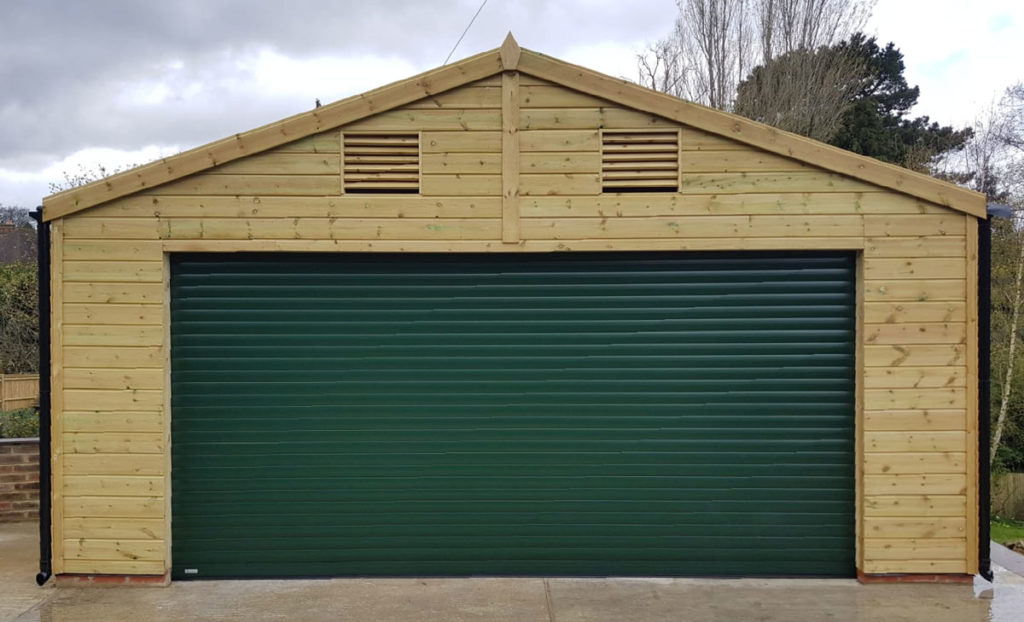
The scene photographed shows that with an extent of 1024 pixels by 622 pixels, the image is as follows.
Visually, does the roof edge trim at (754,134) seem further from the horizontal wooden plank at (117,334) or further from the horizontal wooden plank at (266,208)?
the horizontal wooden plank at (117,334)

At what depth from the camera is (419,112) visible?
6527 mm

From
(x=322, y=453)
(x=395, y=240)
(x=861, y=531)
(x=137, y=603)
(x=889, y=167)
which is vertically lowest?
(x=137, y=603)

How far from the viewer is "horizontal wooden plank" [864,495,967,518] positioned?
20.9 feet

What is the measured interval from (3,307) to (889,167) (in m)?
19.6

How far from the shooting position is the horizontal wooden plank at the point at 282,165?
6.47 metres

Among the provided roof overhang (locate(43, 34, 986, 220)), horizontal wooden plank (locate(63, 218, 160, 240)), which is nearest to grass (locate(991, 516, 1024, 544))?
roof overhang (locate(43, 34, 986, 220))

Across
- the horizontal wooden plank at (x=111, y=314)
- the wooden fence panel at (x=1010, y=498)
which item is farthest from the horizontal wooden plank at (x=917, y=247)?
the wooden fence panel at (x=1010, y=498)

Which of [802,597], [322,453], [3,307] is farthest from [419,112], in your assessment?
[3,307]

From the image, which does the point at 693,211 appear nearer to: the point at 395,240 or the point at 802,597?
the point at 395,240

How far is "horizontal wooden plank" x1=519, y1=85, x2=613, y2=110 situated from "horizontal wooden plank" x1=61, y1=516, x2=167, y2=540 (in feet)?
15.0

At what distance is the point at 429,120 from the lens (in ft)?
21.4

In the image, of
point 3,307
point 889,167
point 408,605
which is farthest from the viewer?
point 3,307

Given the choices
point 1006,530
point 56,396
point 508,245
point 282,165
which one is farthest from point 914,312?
point 1006,530

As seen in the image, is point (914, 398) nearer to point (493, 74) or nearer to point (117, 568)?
point (493, 74)
